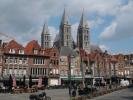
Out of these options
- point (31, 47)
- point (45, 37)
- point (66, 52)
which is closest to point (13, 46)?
point (31, 47)

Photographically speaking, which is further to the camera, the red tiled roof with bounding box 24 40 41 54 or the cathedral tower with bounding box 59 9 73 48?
the cathedral tower with bounding box 59 9 73 48

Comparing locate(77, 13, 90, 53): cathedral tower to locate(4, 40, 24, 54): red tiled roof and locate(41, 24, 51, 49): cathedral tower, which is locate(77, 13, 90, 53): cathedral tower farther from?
locate(4, 40, 24, 54): red tiled roof

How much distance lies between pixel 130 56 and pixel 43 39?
37275 millimetres

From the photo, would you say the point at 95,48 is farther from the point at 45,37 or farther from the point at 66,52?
the point at 66,52

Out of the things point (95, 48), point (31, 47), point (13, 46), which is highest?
point (95, 48)

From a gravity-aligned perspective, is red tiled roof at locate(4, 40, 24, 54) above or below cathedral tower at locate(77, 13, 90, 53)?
below

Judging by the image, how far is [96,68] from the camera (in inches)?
5103

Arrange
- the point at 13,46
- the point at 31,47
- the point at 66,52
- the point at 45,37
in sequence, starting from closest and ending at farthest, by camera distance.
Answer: the point at 13,46
the point at 31,47
the point at 66,52
the point at 45,37

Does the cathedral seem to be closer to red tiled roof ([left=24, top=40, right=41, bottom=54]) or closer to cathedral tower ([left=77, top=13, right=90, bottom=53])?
cathedral tower ([left=77, top=13, right=90, bottom=53])

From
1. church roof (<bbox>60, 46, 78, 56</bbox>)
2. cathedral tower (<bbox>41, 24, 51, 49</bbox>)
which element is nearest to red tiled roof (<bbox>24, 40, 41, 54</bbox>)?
→ church roof (<bbox>60, 46, 78, 56</bbox>)

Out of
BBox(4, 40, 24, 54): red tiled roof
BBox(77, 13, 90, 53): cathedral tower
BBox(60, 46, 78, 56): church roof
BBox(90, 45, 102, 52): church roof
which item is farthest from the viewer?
BBox(77, 13, 90, 53): cathedral tower

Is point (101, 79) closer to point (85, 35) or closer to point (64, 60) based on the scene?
point (64, 60)

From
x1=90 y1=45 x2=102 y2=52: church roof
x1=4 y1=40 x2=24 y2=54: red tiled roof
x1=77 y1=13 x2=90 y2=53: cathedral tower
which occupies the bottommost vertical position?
x1=4 y1=40 x2=24 y2=54: red tiled roof

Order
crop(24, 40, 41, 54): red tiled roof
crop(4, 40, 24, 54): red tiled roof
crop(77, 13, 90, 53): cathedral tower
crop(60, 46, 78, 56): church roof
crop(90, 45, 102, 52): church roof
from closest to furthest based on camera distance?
crop(4, 40, 24, 54): red tiled roof < crop(24, 40, 41, 54): red tiled roof < crop(60, 46, 78, 56): church roof < crop(90, 45, 102, 52): church roof < crop(77, 13, 90, 53): cathedral tower
